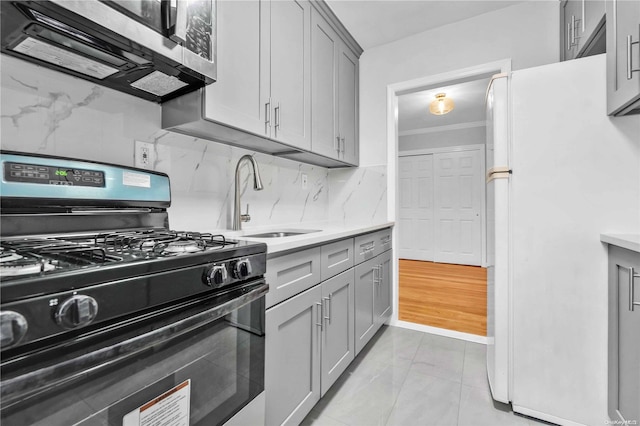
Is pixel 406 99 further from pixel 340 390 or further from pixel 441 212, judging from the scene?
pixel 340 390

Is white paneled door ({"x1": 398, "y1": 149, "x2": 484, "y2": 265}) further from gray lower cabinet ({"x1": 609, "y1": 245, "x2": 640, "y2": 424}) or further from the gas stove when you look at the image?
the gas stove

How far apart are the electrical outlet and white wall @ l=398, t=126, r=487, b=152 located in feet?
16.0

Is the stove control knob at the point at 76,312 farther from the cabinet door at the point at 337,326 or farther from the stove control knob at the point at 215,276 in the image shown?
the cabinet door at the point at 337,326

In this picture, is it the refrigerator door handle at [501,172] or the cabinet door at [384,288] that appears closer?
the refrigerator door handle at [501,172]

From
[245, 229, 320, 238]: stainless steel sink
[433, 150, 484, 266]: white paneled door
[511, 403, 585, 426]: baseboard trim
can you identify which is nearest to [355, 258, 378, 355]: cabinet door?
[245, 229, 320, 238]: stainless steel sink

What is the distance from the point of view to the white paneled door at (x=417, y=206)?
528 centimetres

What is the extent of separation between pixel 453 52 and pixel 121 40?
7.79 ft

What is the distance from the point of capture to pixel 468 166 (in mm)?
4926

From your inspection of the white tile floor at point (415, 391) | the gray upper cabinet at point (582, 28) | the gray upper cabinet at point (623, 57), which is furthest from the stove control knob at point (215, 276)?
the gray upper cabinet at point (582, 28)

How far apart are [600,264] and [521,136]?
68 centimetres

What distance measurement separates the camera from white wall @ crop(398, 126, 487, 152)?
191 inches

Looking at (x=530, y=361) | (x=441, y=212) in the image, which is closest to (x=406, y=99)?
(x=441, y=212)

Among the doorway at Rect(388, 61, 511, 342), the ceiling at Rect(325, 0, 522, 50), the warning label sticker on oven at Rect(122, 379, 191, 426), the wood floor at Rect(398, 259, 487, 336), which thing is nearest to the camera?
the warning label sticker on oven at Rect(122, 379, 191, 426)

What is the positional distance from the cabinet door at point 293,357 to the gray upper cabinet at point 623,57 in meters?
1.50
